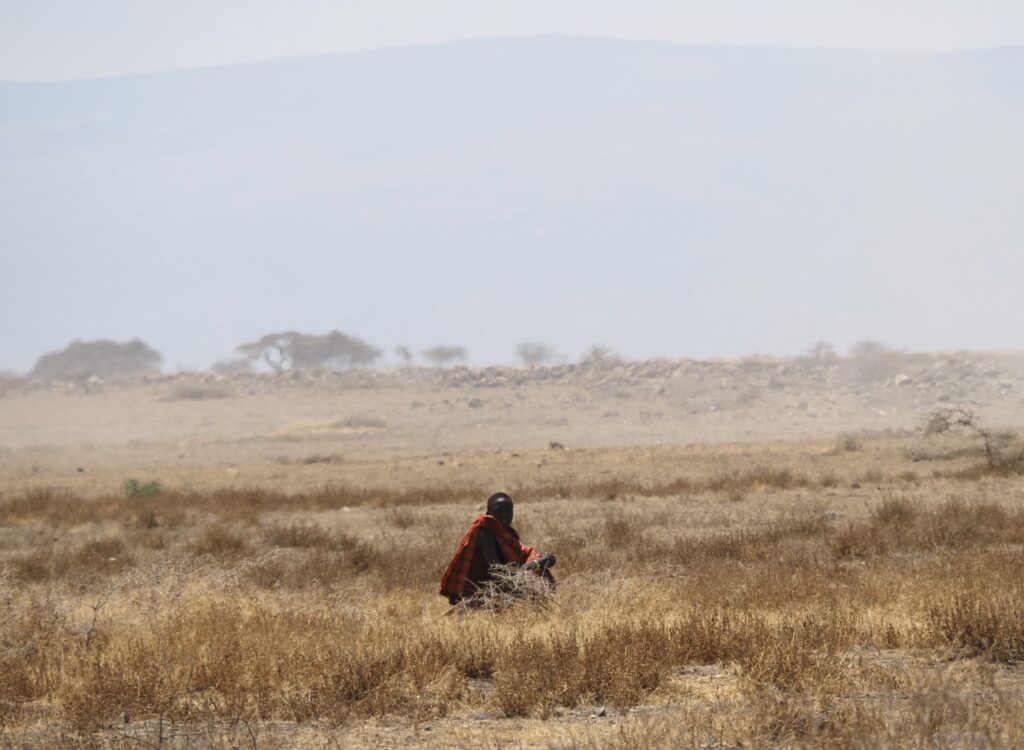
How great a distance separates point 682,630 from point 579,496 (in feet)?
44.2

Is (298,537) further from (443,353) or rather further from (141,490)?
(443,353)

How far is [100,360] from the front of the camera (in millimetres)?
94875

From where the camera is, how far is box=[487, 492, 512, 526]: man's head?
9.29 metres

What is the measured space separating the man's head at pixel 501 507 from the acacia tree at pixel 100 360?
87559 mm

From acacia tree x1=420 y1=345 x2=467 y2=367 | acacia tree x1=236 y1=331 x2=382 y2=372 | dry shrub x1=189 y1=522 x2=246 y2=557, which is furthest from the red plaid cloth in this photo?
acacia tree x1=420 y1=345 x2=467 y2=367

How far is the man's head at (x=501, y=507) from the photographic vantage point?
929 cm

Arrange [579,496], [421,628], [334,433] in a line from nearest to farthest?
[421,628], [579,496], [334,433]

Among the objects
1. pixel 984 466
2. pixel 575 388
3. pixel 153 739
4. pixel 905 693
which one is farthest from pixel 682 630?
pixel 575 388

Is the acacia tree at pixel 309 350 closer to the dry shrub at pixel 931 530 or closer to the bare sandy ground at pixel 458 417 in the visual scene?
the bare sandy ground at pixel 458 417

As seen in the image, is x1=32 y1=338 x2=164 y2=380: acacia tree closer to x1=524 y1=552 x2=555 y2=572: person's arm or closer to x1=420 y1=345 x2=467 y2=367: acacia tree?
x1=420 y1=345 x2=467 y2=367: acacia tree

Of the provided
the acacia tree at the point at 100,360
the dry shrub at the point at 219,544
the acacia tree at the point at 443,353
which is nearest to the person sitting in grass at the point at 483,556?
the dry shrub at the point at 219,544

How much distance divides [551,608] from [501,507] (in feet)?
3.14

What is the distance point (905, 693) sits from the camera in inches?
239

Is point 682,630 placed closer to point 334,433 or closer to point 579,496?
point 579,496
